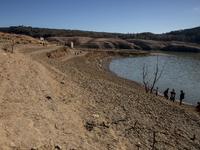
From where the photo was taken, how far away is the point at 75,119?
5941 millimetres

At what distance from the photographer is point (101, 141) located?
498 cm

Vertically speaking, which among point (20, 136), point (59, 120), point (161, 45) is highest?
point (161, 45)

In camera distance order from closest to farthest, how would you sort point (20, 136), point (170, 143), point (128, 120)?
point (20, 136) → point (170, 143) → point (128, 120)

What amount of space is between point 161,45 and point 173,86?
74363mm

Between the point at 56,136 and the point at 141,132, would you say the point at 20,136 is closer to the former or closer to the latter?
the point at 56,136

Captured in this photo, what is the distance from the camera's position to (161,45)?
86250 mm

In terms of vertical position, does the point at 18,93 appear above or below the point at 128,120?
above

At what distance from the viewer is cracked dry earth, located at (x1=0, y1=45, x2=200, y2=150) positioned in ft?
13.6

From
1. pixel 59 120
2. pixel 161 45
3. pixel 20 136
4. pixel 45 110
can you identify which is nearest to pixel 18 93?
→ pixel 45 110

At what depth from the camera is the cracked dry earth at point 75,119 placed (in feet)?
13.6

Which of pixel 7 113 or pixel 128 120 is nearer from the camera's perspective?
pixel 7 113

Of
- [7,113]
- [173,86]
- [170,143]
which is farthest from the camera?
[173,86]

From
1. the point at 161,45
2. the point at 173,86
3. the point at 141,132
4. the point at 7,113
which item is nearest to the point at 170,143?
the point at 141,132

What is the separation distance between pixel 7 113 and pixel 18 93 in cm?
173
